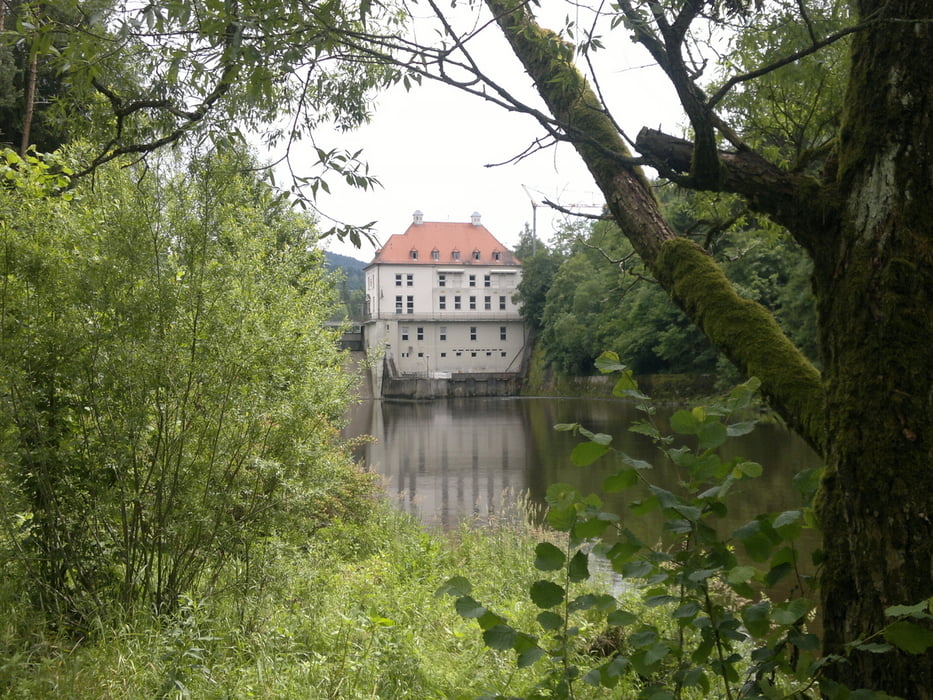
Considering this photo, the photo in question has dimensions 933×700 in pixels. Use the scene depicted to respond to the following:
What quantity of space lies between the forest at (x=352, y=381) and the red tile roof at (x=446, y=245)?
199 ft

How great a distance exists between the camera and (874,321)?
7.36 feet

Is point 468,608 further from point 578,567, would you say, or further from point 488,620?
point 578,567

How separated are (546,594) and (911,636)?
81 centimetres

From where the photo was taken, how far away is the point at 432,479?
17.1 meters

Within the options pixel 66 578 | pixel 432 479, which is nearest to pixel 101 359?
pixel 66 578

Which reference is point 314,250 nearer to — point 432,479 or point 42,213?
point 42,213

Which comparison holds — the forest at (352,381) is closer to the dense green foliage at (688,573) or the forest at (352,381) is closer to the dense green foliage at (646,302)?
the dense green foliage at (688,573)

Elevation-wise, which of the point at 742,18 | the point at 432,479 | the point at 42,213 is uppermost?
the point at 742,18

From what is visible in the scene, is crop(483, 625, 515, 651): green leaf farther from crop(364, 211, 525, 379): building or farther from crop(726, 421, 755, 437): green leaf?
crop(364, 211, 525, 379): building

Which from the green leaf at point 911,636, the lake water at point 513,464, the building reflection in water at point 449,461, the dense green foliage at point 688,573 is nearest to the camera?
the green leaf at point 911,636

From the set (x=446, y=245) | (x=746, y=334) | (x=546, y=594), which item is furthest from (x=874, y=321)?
(x=446, y=245)

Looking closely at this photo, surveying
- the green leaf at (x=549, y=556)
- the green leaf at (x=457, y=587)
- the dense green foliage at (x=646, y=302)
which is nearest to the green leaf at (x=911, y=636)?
the green leaf at (x=549, y=556)

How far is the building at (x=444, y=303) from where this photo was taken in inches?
2571

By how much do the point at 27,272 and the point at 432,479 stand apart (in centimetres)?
1318
